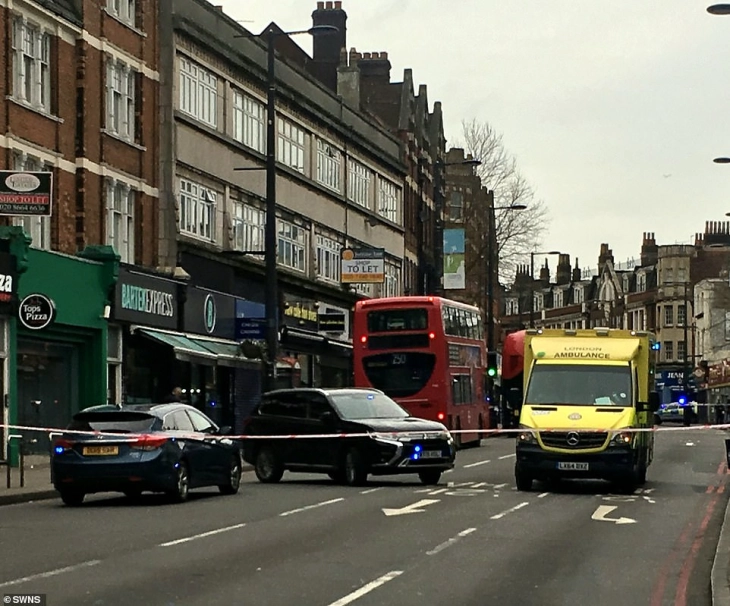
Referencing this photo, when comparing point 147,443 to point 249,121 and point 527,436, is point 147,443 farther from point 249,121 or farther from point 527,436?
point 249,121

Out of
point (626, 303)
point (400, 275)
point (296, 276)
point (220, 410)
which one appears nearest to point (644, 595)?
point (220, 410)

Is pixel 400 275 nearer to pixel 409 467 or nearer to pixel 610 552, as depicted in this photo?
pixel 409 467

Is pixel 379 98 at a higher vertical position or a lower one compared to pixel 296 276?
higher

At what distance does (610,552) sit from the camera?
1653 centimetres

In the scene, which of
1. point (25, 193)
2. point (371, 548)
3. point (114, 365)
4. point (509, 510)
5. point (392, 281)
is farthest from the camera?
point (392, 281)

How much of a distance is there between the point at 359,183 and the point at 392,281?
6538 mm

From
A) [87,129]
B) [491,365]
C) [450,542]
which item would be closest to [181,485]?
[450,542]

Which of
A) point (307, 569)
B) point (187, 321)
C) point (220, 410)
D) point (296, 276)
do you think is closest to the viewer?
point (307, 569)

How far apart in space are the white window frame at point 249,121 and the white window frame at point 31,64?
11.9 m

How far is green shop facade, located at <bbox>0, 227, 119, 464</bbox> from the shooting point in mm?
31953

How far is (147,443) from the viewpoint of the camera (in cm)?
2267

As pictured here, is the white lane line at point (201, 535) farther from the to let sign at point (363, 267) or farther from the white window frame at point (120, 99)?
the to let sign at point (363, 267)

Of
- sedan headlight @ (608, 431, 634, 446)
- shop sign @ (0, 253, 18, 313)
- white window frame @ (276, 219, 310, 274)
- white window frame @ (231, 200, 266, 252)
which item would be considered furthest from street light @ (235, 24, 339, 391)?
white window frame @ (276, 219, 310, 274)

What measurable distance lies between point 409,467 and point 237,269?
2017cm
